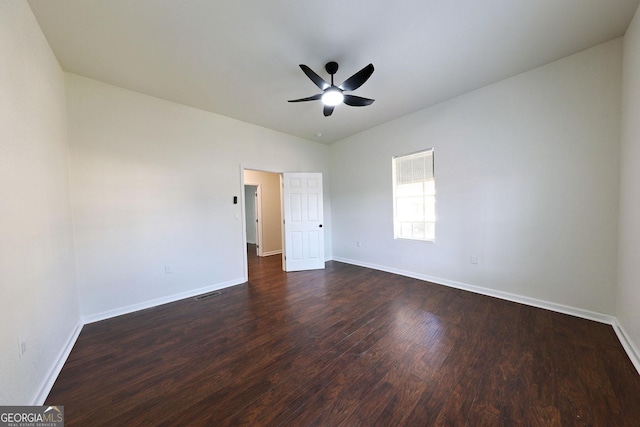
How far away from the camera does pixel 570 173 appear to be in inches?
94.3

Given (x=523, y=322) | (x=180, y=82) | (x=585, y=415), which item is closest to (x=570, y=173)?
(x=523, y=322)

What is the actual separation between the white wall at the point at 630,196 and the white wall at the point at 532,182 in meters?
0.15

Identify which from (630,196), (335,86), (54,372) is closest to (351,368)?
(54,372)

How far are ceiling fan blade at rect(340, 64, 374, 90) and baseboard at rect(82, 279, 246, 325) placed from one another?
349cm

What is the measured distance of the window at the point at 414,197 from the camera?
11.9ft

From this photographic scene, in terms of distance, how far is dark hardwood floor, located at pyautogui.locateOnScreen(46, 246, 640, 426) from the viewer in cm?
134

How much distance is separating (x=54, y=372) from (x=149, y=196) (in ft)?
6.57

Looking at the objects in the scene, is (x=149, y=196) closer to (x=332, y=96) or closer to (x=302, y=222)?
(x=302, y=222)

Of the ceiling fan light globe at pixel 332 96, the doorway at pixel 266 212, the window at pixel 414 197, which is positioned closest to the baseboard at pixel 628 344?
the window at pixel 414 197

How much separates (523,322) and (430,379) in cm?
156

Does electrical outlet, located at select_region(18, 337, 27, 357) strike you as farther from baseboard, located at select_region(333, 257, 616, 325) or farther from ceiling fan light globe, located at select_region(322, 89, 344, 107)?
baseboard, located at select_region(333, 257, 616, 325)

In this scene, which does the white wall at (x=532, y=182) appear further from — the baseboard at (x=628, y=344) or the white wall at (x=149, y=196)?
the white wall at (x=149, y=196)

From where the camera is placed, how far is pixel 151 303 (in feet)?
9.59

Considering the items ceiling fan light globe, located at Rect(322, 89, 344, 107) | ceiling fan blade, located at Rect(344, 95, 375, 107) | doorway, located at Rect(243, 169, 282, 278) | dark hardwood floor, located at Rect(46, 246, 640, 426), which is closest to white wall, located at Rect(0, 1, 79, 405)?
dark hardwood floor, located at Rect(46, 246, 640, 426)
